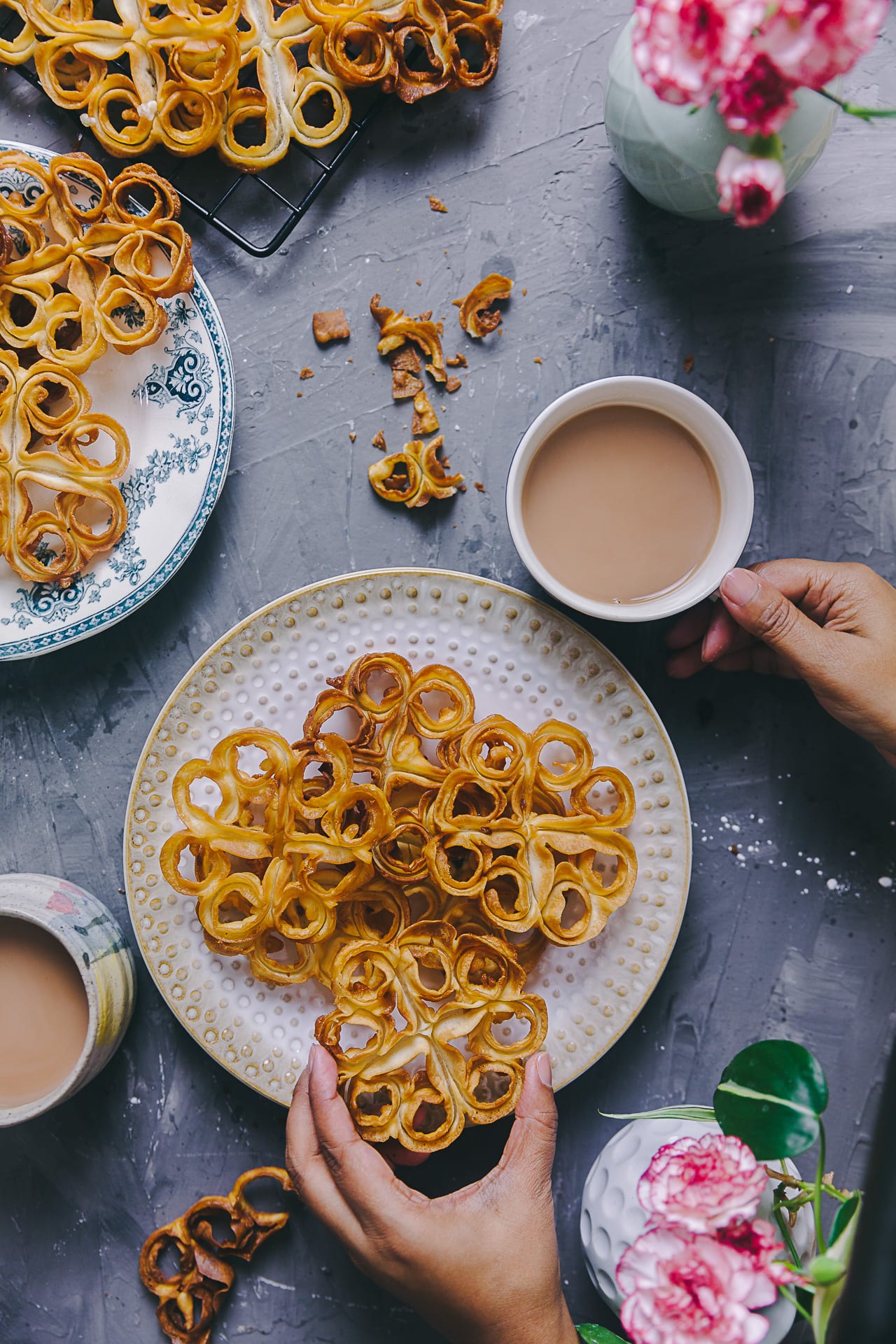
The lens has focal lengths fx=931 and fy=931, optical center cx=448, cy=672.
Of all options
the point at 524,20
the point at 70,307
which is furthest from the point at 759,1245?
the point at 524,20

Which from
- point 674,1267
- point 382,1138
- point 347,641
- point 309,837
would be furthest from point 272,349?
point 674,1267

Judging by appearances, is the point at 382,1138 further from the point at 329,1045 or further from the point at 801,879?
the point at 801,879

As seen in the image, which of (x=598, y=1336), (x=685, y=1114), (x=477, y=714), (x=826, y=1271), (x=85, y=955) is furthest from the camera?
(x=477, y=714)

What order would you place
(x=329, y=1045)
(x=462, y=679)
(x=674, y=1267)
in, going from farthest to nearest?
(x=462, y=679) < (x=329, y=1045) < (x=674, y=1267)

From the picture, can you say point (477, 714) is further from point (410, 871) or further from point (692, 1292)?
point (692, 1292)

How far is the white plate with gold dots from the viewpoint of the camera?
128cm

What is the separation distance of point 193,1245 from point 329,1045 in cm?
50

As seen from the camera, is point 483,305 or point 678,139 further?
point 483,305

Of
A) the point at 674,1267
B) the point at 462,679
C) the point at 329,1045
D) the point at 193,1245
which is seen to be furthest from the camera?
the point at 193,1245

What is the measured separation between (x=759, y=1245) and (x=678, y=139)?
1183 mm

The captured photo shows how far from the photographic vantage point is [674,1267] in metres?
0.79

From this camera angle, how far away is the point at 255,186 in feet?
4.56

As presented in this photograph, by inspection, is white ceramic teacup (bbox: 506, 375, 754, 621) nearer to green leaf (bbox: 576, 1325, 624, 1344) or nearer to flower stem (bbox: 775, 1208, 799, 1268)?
flower stem (bbox: 775, 1208, 799, 1268)

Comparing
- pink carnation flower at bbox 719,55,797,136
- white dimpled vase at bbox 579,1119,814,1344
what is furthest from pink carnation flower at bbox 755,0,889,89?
white dimpled vase at bbox 579,1119,814,1344
